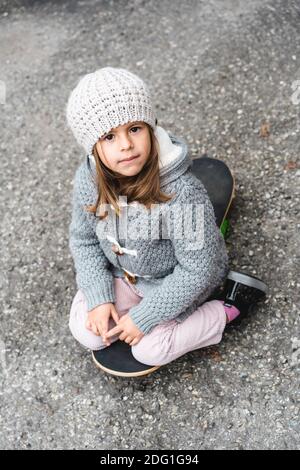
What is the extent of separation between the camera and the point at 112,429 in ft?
5.98

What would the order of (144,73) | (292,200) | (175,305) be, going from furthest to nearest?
(144,73) → (292,200) → (175,305)

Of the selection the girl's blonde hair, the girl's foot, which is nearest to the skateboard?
the girl's foot

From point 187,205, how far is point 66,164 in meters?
1.00

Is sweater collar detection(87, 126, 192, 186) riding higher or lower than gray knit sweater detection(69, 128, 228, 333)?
higher

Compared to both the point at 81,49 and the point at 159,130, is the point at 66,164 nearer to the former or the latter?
the point at 81,49

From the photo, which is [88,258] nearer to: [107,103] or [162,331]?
[162,331]

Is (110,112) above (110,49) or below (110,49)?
above

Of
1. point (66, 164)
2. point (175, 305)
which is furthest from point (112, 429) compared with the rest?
point (66, 164)

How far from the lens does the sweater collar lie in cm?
155

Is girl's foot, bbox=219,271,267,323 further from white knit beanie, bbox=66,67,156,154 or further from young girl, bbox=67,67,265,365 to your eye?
white knit beanie, bbox=66,67,156,154

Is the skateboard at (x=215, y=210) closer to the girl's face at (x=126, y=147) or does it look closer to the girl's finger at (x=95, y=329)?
the girl's finger at (x=95, y=329)

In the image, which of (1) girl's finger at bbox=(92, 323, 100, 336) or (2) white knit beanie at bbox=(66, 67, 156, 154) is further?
(1) girl's finger at bbox=(92, 323, 100, 336)

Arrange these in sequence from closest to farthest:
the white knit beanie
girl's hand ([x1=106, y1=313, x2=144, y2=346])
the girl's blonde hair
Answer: the white knit beanie
the girl's blonde hair
girl's hand ([x1=106, y1=313, x2=144, y2=346])

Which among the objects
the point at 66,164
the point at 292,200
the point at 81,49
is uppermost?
the point at 81,49
